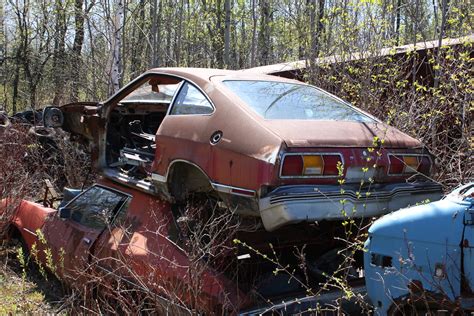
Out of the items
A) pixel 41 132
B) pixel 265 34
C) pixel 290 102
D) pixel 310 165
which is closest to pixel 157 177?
pixel 290 102

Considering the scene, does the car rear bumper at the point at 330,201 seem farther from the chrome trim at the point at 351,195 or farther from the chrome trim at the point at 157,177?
the chrome trim at the point at 157,177

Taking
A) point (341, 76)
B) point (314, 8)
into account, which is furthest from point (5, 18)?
point (341, 76)

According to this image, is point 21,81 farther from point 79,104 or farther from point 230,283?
point 230,283

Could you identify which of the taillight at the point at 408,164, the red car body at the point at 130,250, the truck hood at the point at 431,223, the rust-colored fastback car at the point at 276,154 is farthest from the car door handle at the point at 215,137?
the truck hood at the point at 431,223

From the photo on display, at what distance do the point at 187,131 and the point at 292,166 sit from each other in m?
0.98

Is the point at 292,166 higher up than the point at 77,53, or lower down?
lower down

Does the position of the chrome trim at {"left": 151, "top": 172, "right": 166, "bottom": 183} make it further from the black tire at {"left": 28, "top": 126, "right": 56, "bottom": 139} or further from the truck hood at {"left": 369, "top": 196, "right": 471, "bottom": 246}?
the black tire at {"left": 28, "top": 126, "right": 56, "bottom": 139}

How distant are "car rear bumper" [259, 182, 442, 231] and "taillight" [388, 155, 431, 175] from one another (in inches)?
4.2

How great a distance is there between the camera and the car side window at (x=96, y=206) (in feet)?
14.5

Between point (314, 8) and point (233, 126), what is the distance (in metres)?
7.98

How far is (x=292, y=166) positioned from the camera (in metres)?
3.32

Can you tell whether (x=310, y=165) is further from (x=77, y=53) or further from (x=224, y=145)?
(x=77, y=53)

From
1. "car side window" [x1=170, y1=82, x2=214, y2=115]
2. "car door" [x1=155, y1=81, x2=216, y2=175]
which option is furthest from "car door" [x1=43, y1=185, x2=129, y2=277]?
"car side window" [x1=170, y1=82, x2=214, y2=115]

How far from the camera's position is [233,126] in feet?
11.8
